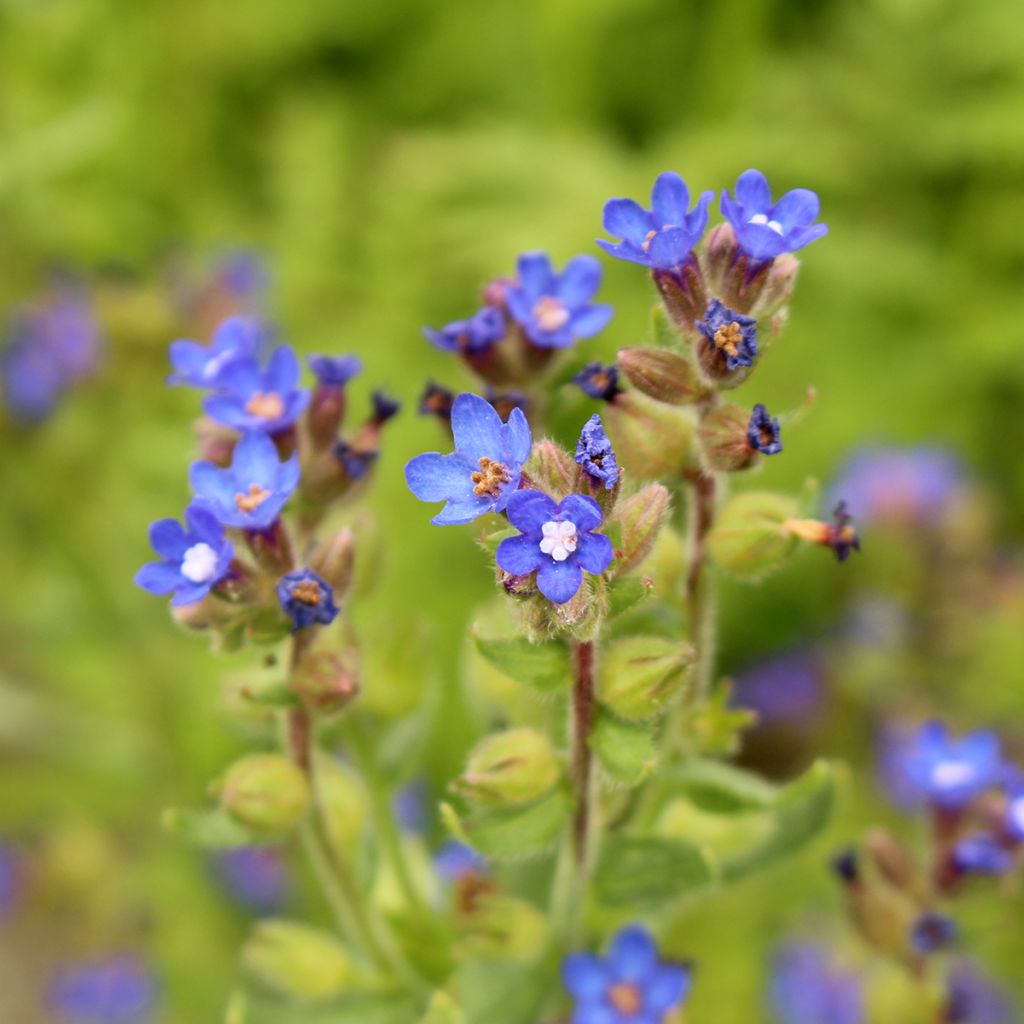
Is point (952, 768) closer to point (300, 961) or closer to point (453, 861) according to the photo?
point (453, 861)

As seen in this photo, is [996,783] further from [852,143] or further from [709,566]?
[852,143]

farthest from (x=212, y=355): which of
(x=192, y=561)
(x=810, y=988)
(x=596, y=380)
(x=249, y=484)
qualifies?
(x=810, y=988)

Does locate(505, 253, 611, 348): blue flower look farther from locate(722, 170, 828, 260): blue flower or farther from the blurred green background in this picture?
the blurred green background

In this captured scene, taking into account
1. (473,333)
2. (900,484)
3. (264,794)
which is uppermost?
(900,484)

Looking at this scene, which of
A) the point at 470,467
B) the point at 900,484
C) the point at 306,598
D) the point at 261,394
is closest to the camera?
the point at 470,467

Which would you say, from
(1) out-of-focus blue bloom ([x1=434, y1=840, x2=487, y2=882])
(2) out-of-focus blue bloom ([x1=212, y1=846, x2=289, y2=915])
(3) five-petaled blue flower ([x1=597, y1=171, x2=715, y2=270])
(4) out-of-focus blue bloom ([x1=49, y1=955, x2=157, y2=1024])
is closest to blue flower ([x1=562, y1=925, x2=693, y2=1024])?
(1) out-of-focus blue bloom ([x1=434, y1=840, x2=487, y2=882])

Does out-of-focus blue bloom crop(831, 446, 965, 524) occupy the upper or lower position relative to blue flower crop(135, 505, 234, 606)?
upper
